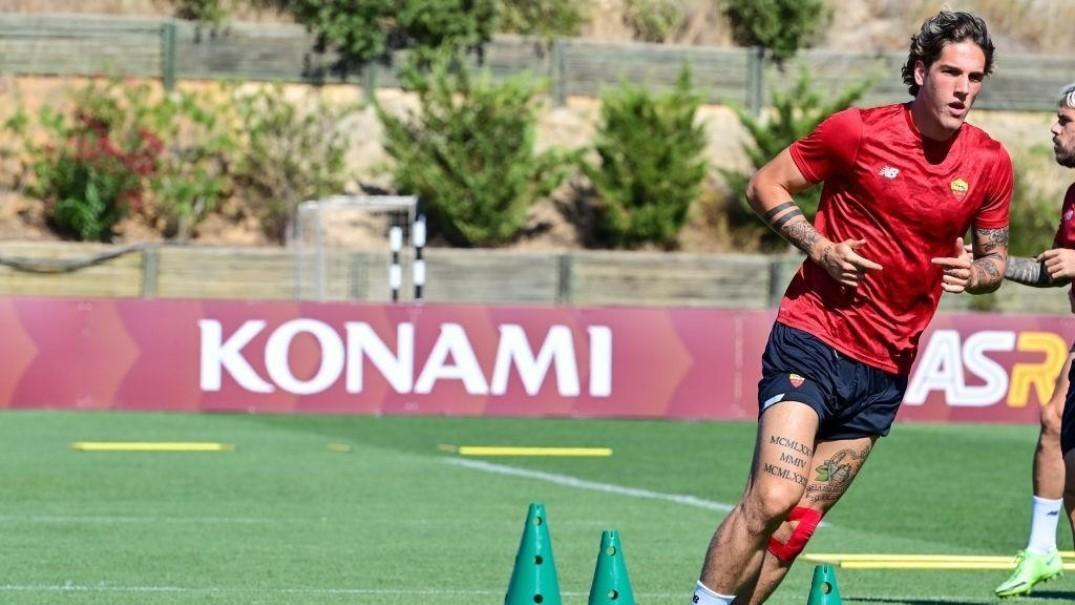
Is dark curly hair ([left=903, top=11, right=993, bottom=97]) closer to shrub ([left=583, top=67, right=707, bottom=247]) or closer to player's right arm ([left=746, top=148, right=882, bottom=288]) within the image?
player's right arm ([left=746, top=148, right=882, bottom=288])

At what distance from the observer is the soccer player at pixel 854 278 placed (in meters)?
6.92

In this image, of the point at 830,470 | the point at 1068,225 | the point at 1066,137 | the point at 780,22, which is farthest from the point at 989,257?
the point at 780,22

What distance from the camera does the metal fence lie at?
3494 centimetres

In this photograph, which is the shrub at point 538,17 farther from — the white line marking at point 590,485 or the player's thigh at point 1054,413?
the player's thigh at point 1054,413

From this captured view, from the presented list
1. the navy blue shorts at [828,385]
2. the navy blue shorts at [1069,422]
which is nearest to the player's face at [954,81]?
the navy blue shorts at [828,385]

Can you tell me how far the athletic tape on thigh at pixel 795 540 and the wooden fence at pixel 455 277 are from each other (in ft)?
77.4

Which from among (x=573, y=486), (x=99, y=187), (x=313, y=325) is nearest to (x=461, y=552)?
(x=573, y=486)

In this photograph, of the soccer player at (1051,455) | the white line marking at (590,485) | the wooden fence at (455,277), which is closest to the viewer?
the soccer player at (1051,455)

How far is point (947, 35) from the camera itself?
6.98 m

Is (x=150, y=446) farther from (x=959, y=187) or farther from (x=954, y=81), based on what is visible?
(x=954, y=81)

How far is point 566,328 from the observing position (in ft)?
69.3

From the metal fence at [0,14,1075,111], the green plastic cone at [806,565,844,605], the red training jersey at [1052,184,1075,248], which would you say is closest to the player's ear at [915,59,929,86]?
the green plastic cone at [806,565,844,605]

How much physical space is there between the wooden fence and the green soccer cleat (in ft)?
71.6

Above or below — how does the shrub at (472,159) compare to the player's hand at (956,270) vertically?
below
